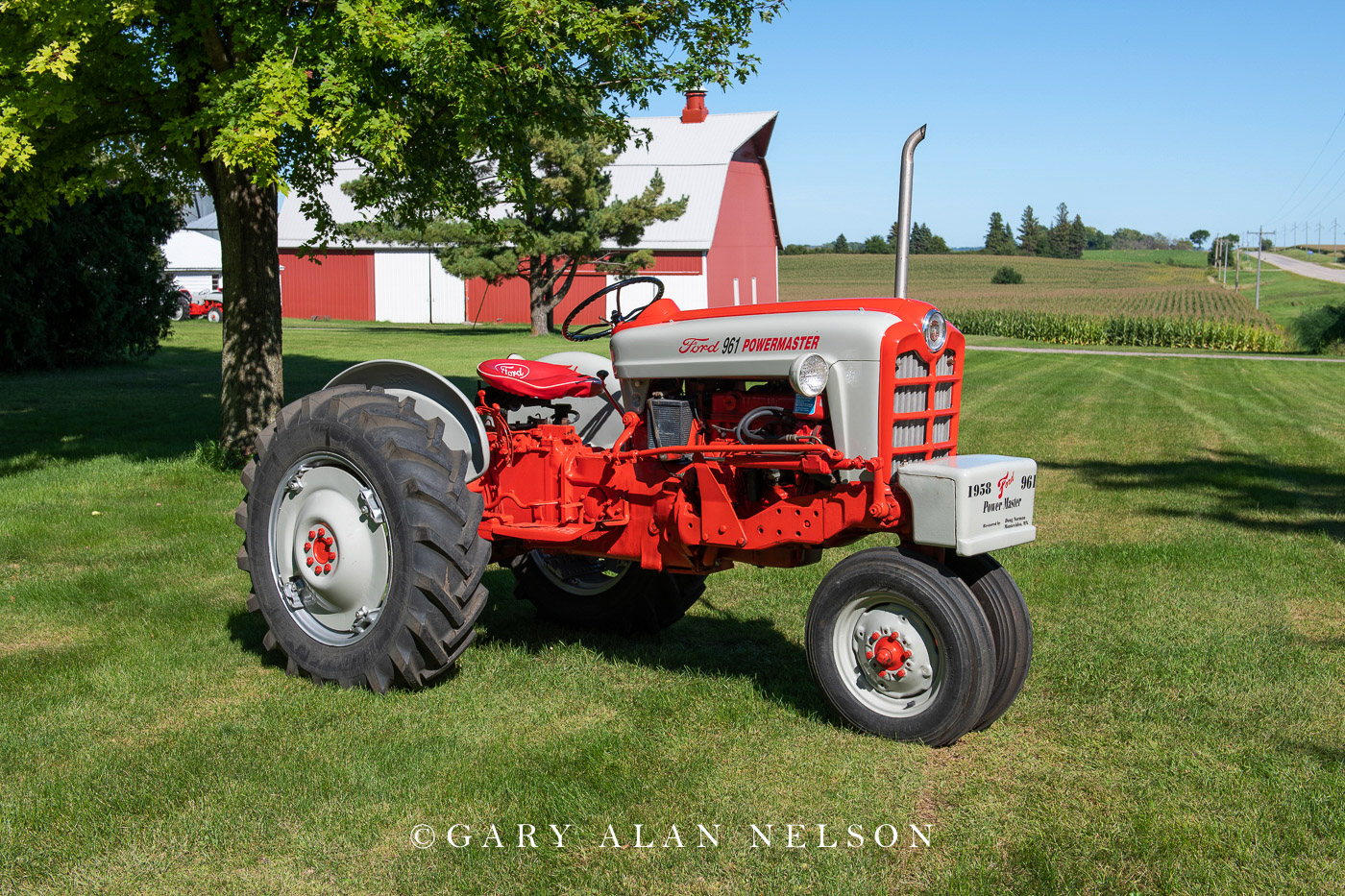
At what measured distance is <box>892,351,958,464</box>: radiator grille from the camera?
427 cm

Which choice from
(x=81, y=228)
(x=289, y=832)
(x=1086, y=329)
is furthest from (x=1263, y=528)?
(x=1086, y=329)

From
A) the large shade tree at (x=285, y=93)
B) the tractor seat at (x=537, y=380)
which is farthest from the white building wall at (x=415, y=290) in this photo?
the tractor seat at (x=537, y=380)

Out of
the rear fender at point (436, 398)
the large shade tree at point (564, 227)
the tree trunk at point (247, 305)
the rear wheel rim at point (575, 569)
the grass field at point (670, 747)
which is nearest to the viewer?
the grass field at point (670, 747)

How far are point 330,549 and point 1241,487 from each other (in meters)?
8.10

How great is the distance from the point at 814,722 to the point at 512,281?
38.5m

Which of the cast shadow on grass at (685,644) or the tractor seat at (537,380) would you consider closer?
the cast shadow on grass at (685,644)

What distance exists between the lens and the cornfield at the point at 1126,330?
3744 cm

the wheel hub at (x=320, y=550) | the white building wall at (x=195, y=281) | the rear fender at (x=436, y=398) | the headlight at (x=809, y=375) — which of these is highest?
the white building wall at (x=195, y=281)

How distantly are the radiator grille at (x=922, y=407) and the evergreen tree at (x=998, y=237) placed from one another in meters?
→ 126

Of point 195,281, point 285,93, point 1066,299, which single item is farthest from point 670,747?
point 1066,299

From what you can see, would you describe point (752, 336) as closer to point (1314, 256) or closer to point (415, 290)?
point (415, 290)

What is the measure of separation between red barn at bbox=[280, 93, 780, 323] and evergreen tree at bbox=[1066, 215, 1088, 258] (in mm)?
96723

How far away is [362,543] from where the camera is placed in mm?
4801

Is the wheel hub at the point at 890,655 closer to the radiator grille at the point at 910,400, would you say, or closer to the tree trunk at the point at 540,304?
the radiator grille at the point at 910,400
